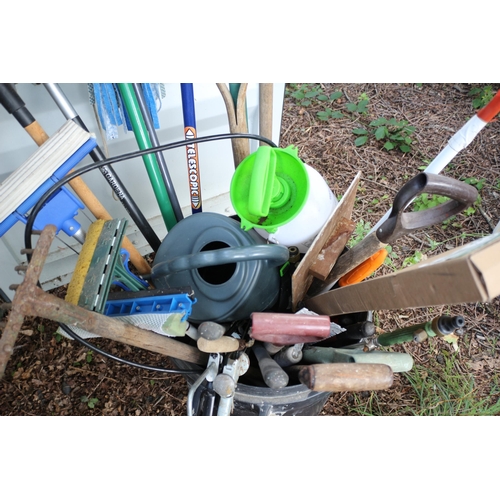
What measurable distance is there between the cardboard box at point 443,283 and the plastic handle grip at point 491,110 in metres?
0.32

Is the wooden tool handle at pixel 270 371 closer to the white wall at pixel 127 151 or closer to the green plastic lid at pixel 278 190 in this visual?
the green plastic lid at pixel 278 190

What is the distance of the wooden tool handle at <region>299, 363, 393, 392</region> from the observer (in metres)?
0.47

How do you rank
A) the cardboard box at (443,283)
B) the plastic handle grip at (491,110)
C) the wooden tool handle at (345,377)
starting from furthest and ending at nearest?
the plastic handle grip at (491,110), the wooden tool handle at (345,377), the cardboard box at (443,283)

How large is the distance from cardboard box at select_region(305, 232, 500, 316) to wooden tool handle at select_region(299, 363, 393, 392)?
0.08 metres

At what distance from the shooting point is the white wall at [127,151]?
0.74 m

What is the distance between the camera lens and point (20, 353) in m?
1.05

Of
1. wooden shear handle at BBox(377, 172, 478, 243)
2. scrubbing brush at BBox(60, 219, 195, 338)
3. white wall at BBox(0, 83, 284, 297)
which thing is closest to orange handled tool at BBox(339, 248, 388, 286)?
wooden shear handle at BBox(377, 172, 478, 243)

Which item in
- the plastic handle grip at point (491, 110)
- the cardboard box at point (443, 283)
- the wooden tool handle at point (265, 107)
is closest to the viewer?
the cardboard box at point (443, 283)

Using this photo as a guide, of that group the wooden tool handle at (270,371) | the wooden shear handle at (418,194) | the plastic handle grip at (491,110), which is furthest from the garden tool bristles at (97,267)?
the plastic handle grip at (491,110)

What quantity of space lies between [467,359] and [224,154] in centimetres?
85

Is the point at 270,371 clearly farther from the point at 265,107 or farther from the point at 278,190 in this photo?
the point at 265,107

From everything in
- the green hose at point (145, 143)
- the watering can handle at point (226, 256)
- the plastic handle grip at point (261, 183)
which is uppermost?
the green hose at point (145, 143)

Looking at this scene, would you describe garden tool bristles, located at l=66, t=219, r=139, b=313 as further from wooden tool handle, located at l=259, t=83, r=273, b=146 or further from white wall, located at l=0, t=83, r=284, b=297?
Result: wooden tool handle, located at l=259, t=83, r=273, b=146

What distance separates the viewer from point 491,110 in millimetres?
625
